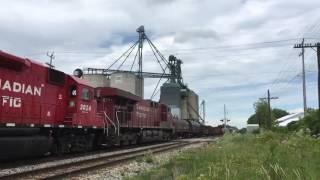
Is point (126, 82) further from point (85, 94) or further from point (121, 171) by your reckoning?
point (121, 171)

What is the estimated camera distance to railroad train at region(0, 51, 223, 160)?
60.0ft

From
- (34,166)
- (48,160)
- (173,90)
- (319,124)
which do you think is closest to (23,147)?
(34,166)

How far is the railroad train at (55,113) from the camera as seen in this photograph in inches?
720

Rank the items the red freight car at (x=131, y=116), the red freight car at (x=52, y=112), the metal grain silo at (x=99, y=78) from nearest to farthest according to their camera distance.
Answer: the red freight car at (x=52, y=112) → the red freight car at (x=131, y=116) → the metal grain silo at (x=99, y=78)

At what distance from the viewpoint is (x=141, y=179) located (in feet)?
39.8

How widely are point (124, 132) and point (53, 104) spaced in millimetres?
10980

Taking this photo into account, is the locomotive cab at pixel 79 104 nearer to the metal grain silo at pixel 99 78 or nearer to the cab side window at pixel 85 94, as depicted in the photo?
the cab side window at pixel 85 94

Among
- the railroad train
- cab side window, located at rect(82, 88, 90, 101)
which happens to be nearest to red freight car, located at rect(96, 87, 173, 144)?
the railroad train

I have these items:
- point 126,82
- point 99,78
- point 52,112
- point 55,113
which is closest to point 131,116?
point 55,113

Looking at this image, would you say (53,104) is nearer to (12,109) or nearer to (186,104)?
(12,109)

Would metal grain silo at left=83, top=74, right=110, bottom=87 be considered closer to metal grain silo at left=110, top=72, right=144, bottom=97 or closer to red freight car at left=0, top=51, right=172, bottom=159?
metal grain silo at left=110, top=72, right=144, bottom=97

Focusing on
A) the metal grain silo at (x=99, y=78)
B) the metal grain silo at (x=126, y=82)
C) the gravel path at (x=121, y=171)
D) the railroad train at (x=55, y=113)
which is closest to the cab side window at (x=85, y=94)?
the railroad train at (x=55, y=113)

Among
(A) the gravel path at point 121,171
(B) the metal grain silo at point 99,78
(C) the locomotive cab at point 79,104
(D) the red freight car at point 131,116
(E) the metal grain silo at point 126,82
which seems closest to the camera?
(A) the gravel path at point 121,171

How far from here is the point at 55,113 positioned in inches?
889
